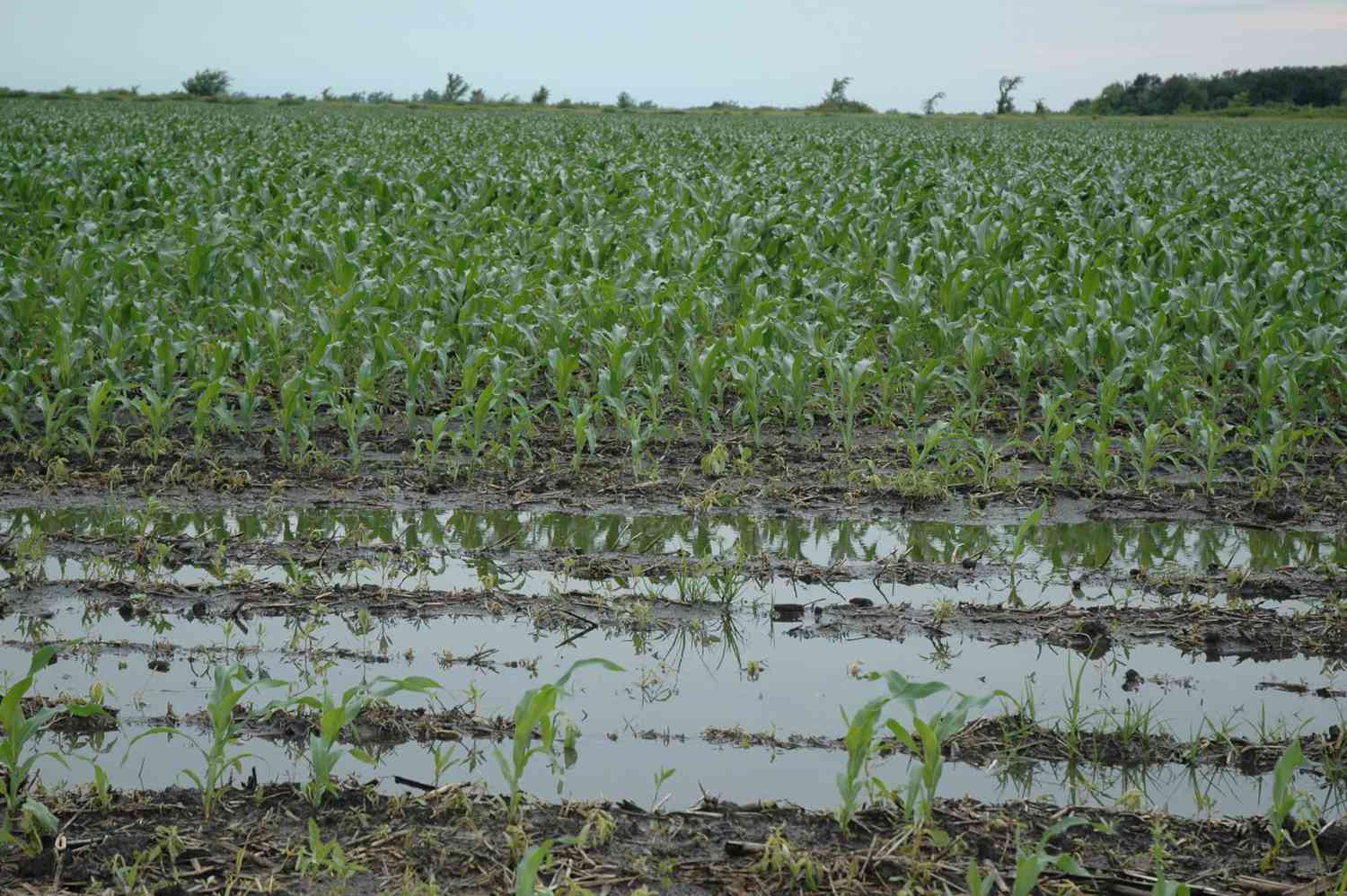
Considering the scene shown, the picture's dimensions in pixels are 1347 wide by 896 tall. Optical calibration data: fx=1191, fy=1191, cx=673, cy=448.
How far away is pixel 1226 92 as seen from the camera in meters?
78.6

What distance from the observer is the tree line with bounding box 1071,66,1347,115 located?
75.2 m

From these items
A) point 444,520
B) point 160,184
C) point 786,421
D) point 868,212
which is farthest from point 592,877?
point 160,184

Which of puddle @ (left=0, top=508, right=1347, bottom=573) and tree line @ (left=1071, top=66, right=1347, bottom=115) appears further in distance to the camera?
tree line @ (left=1071, top=66, right=1347, bottom=115)

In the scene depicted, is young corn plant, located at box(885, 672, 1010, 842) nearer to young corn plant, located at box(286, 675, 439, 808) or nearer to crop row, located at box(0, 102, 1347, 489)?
young corn plant, located at box(286, 675, 439, 808)

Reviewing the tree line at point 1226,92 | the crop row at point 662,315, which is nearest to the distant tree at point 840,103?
the tree line at point 1226,92

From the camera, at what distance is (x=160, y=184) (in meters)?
14.6

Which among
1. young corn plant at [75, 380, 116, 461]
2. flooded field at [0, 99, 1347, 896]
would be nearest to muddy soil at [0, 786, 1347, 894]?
flooded field at [0, 99, 1347, 896]

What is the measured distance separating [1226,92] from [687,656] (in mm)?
86309

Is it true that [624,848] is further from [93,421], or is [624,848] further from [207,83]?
[207,83]

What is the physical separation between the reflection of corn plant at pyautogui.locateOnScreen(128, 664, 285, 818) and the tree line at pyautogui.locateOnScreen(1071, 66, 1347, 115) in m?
77.9

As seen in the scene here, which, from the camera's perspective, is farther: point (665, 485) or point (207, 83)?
point (207, 83)

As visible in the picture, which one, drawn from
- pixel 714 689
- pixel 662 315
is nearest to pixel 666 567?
pixel 714 689

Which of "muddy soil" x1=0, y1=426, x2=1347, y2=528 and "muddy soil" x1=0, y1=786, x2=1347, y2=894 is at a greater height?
"muddy soil" x1=0, y1=426, x2=1347, y2=528

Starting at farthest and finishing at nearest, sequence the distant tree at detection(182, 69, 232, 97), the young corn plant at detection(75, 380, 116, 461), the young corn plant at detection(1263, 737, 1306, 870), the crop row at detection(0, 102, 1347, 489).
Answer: the distant tree at detection(182, 69, 232, 97) → the crop row at detection(0, 102, 1347, 489) → the young corn plant at detection(75, 380, 116, 461) → the young corn plant at detection(1263, 737, 1306, 870)
